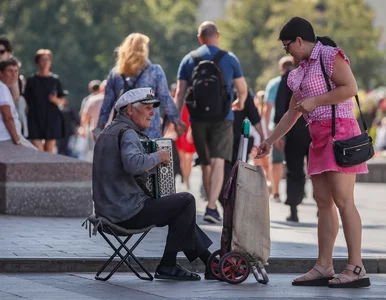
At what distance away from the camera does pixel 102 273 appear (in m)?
9.59

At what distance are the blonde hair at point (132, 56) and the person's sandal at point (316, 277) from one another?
13.3 feet

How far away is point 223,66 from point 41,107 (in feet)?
13.9

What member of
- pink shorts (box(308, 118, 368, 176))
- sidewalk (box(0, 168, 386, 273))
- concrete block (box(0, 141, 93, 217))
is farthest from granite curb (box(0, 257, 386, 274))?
concrete block (box(0, 141, 93, 217))

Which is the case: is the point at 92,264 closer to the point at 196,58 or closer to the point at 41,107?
the point at 196,58

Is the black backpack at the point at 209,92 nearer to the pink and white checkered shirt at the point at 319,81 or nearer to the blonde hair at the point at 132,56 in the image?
the blonde hair at the point at 132,56

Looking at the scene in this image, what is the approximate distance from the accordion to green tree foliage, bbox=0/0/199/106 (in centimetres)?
5641

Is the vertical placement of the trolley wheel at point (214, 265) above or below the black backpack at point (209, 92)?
below

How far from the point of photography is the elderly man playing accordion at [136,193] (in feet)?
28.8

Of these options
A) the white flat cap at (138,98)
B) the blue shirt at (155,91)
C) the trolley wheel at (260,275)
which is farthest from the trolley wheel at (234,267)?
the blue shirt at (155,91)

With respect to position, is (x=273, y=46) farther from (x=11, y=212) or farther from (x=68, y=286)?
(x=68, y=286)

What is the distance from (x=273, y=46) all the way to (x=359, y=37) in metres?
4.49

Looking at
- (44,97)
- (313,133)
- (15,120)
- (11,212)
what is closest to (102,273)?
(313,133)

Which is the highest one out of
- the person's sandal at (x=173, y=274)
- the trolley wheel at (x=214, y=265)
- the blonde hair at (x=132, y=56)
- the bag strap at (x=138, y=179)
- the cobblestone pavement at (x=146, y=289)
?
the blonde hair at (x=132, y=56)

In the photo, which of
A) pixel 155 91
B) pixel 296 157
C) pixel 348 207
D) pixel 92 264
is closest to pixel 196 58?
pixel 155 91
